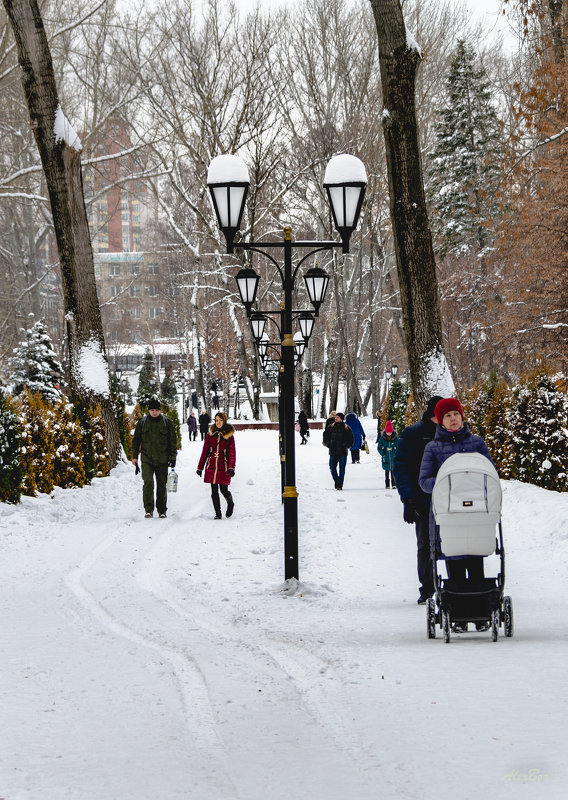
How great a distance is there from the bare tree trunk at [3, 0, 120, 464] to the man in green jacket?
5148mm

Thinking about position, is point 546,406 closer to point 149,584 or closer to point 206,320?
point 149,584

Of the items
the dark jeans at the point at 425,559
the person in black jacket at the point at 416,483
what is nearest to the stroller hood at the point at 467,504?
the person in black jacket at the point at 416,483

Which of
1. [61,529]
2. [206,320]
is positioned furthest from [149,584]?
[206,320]

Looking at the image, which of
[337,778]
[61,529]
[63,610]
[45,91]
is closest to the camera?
[337,778]

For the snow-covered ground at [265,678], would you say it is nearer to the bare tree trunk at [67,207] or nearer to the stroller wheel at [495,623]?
the stroller wheel at [495,623]

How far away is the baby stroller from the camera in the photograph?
5.53 meters

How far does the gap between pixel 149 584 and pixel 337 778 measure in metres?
4.89

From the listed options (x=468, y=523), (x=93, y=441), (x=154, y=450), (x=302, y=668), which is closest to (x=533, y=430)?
(x=154, y=450)

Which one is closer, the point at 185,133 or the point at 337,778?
the point at 337,778

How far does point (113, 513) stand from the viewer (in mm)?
14055

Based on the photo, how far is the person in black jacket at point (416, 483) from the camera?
274 inches

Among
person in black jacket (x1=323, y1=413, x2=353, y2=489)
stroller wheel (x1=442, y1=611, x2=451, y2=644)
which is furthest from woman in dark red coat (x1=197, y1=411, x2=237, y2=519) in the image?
stroller wheel (x1=442, y1=611, x2=451, y2=644)

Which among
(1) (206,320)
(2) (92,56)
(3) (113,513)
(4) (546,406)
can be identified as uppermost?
(2) (92,56)

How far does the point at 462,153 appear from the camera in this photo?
43375 millimetres
